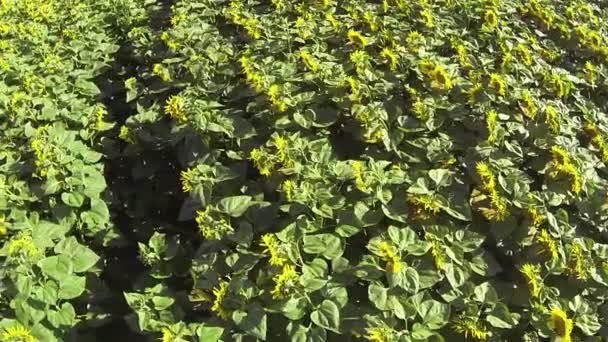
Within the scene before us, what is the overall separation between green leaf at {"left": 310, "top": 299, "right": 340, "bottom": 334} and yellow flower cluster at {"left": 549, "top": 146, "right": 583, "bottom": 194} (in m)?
1.05

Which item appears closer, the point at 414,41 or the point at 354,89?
the point at 354,89

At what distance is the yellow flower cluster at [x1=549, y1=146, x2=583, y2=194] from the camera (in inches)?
94.4

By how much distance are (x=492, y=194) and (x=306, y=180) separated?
0.66m

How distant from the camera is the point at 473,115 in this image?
2.73 meters

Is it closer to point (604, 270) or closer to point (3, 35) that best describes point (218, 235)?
point (604, 270)

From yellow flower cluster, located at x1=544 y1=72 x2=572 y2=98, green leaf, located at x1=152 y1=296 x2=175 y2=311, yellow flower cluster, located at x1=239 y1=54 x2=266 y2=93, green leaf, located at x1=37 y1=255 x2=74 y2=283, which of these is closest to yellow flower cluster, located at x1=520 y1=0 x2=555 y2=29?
yellow flower cluster, located at x1=544 y1=72 x2=572 y2=98

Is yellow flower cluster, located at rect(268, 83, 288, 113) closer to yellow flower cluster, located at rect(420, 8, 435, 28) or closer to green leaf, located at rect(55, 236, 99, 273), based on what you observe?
green leaf, located at rect(55, 236, 99, 273)

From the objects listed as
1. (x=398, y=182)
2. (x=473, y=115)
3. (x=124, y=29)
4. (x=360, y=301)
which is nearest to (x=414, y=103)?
(x=473, y=115)

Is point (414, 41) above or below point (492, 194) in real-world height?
above

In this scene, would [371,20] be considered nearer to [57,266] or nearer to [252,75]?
[252,75]

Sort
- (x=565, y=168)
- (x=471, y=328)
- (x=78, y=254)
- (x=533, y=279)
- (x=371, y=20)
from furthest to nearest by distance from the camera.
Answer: (x=371, y=20) → (x=565, y=168) → (x=78, y=254) → (x=533, y=279) → (x=471, y=328)

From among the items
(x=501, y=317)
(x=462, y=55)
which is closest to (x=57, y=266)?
(x=501, y=317)

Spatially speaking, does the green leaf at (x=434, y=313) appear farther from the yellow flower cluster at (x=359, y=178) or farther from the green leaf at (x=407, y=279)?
the yellow flower cluster at (x=359, y=178)

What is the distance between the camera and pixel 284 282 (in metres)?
1.97
